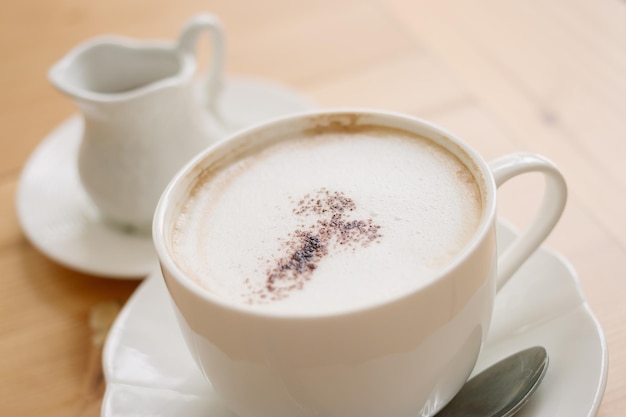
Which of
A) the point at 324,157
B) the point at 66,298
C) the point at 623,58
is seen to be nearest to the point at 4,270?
the point at 66,298

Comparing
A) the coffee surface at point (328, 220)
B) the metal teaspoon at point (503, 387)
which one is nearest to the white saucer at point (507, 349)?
the metal teaspoon at point (503, 387)

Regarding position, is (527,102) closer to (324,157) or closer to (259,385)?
(324,157)

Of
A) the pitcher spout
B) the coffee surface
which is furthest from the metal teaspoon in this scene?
the pitcher spout

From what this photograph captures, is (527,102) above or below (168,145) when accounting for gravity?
above

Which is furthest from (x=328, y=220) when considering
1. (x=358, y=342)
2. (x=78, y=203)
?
(x=78, y=203)

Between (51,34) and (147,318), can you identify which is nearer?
(147,318)

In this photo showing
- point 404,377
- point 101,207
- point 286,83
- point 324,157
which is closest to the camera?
point 404,377

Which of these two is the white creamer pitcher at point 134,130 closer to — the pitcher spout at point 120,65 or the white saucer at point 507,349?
the pitcher spout at point 120,65
